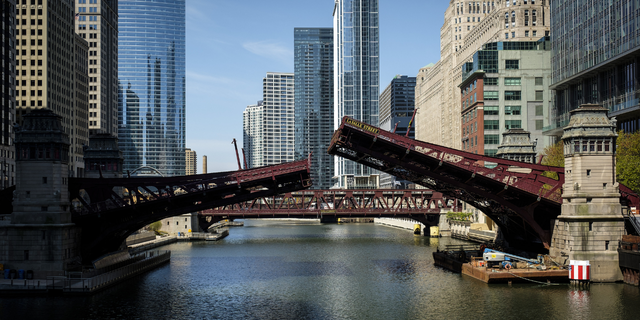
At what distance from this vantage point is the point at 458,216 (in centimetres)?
10925

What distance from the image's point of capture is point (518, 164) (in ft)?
182

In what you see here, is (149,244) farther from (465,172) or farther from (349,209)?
(465,172)

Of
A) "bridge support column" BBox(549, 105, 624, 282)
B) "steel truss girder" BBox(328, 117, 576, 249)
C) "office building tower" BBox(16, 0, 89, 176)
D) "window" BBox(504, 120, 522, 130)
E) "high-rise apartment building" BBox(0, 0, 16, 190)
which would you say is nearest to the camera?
"bridge support column" BBox(549, 105, 624, 282)

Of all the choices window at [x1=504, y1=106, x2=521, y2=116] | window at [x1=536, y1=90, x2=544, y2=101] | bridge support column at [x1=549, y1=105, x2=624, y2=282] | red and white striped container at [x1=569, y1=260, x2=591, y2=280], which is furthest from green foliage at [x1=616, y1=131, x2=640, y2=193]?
window at [x1=536, y1=90, x2=544, y2=101]

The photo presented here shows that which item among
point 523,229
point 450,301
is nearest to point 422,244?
point 523,229

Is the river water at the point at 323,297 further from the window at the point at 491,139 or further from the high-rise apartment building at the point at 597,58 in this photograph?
the window at the point at 491,139

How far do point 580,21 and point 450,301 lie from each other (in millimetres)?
62739

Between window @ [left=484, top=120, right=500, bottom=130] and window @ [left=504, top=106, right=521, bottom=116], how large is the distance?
2.42 metres

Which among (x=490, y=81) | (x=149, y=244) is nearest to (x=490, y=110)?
(x=490, y=81)

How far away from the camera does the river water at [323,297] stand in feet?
140

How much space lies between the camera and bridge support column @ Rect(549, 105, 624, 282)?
5134cm

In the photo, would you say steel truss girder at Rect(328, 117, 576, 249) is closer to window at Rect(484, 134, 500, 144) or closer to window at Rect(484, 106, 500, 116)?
window at Rect(484, 134, 500, 144)

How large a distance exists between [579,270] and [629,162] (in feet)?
72.4

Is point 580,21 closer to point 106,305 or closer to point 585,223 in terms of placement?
point 585,223
